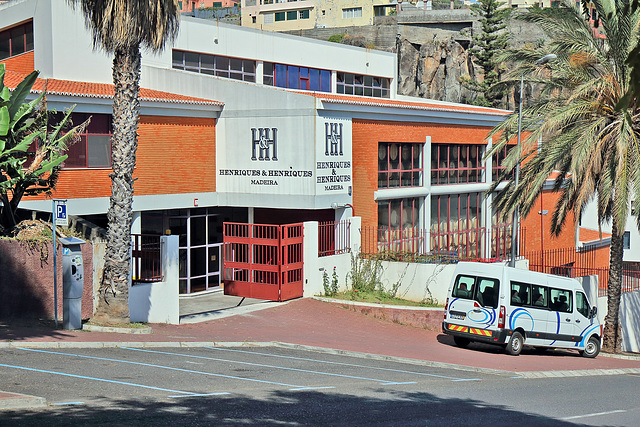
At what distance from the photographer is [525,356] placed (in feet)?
66.5

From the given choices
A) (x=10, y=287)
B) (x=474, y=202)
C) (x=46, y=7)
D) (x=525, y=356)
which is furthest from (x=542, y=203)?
(x=10, y=287)

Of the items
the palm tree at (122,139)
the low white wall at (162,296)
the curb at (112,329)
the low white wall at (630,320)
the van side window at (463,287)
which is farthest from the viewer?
the low white wall at (630,320)

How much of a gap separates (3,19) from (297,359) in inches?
897

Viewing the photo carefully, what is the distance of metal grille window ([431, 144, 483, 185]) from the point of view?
1329 inches

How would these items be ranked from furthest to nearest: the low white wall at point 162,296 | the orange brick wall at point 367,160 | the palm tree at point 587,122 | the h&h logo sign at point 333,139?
1. the orange brick wall at point 367,160
2. the h&h logo sign at point 333,139
3. the palm tree at point 587,122
4. the low white wall at point 162,296

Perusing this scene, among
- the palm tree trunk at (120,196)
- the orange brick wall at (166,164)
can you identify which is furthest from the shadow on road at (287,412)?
the orange brick wall at (166,164)

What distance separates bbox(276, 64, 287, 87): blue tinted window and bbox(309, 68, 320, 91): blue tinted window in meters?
1.98

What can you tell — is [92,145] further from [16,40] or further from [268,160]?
[16,40]

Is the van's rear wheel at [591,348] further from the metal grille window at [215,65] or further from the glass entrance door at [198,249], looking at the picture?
the metal grille window at [215,65]

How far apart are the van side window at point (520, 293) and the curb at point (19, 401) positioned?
12660 millimetres

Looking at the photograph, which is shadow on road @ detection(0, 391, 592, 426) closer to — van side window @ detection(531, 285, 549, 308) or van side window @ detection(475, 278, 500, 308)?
van side window @ detection(475, 278, 500, 308)

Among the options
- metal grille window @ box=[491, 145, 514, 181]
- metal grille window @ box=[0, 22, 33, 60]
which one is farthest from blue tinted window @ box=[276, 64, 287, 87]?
metal grille window @ box=[0, 22, 33, 60]

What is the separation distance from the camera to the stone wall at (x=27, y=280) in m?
16.6

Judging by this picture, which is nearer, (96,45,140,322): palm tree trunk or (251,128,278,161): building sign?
Answer: (96,45,140,322): palm tree trunk
